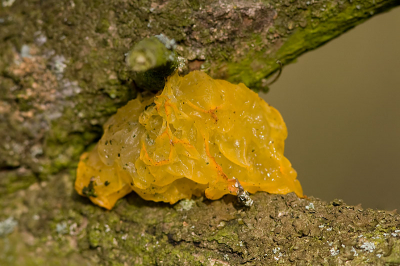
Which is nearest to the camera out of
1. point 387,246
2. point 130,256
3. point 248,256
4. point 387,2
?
point 387,246

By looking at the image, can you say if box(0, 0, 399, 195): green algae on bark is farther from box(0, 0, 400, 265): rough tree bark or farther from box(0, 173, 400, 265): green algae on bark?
box(0, 173, 400, 265): green algae on bark

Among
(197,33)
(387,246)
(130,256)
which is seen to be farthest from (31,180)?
(387,246)

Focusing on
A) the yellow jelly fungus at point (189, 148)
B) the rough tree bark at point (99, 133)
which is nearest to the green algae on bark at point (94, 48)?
the rough tree bark at point (99, 133)

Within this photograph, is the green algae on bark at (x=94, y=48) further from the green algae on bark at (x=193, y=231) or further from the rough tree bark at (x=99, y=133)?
the green algae on bark at (x=193, y=231)

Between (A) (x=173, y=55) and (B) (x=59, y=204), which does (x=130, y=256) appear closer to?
(B) (x=59, y=204)

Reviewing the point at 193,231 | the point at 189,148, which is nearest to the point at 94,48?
the point at 189,148

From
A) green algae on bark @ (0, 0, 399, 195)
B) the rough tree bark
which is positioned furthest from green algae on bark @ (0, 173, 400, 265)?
green algae on bark @ (0, 0, 399, 195)

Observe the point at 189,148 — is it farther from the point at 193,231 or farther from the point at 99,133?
the point at 99,133
